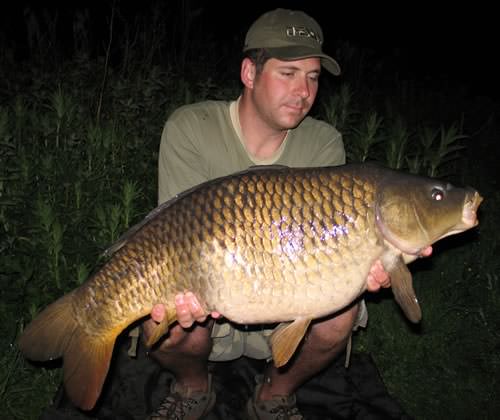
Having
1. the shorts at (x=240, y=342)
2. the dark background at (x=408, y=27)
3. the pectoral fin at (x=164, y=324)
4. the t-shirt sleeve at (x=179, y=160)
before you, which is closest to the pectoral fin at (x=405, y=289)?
the shorts at (x=240, y=342)

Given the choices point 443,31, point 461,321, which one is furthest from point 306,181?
point 443,31

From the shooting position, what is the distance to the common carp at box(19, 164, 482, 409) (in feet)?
4.95

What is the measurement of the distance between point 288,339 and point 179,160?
2.83 feet

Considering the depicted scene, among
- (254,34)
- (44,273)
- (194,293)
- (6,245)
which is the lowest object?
(44,273)

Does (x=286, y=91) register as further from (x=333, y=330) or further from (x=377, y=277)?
(x=333, y=330)

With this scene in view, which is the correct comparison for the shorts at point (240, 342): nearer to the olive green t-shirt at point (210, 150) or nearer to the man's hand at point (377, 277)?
the man's hand at point (377, 277)

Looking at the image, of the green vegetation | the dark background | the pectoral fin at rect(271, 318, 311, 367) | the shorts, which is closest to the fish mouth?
the pectoral fin at rect(271, 318, 311, 367)

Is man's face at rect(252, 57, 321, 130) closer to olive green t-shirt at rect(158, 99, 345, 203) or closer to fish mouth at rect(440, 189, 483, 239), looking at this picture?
olive green t-shirt at rect(158, 99, 345, 203)

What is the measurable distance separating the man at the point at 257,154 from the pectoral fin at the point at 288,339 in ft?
1.33

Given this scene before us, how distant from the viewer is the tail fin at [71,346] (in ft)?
5.23

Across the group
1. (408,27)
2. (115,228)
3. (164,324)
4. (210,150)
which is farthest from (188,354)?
(408,27)

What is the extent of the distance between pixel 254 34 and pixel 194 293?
115cm

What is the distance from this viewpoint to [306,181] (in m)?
1.53

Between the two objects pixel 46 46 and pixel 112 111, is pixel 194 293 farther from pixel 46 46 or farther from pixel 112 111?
pixel 46 46
